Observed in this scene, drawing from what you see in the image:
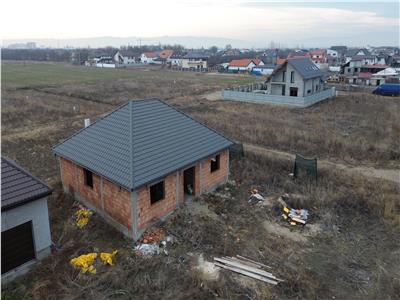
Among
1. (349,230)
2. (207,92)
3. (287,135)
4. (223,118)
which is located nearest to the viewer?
(349,230)

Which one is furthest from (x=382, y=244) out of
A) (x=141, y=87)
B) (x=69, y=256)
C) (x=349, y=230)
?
(x=141, y=87)

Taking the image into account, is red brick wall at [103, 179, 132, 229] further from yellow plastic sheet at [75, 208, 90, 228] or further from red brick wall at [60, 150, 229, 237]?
yellow plastic sheet at [75, 208, 90, 228]

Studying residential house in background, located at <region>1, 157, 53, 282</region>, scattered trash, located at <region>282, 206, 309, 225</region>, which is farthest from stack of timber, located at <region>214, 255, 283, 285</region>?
residential house in background, located at <region>1, 157, 53, 282</region>

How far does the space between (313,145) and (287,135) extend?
268 cm

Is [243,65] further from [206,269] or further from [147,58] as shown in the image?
[206,269]

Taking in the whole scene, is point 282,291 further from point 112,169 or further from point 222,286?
point 112,169

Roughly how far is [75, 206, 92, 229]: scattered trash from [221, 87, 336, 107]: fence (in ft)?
98.9

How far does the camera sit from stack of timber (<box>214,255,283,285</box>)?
32.3 feet

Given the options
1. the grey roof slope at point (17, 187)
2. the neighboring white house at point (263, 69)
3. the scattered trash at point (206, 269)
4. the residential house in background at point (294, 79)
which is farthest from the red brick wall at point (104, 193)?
the neighboring white house at point (263, 69)

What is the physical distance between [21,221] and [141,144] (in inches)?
192

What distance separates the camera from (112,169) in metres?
12.0

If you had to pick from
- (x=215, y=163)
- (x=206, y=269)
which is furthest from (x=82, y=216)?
(x=215, y=163)

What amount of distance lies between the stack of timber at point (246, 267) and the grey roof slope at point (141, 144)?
3737 mm

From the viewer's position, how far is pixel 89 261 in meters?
10.5
